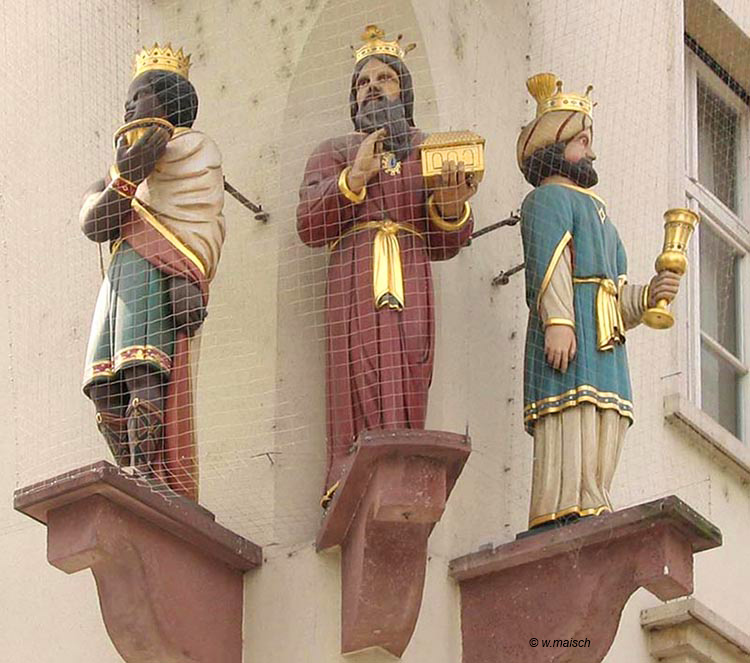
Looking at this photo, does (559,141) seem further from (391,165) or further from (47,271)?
(47,271)

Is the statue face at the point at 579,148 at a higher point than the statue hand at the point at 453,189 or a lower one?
higher

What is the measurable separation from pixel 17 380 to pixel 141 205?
1065 millimetres

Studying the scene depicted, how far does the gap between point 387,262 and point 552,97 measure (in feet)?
2.34

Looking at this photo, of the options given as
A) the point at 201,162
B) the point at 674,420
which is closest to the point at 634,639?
the point at 674,420

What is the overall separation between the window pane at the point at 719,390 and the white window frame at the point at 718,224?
19 mm

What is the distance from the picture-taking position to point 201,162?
21.1 feet

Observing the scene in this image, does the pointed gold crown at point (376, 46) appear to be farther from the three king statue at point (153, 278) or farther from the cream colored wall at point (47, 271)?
the cream colored wall at point (47, 271)

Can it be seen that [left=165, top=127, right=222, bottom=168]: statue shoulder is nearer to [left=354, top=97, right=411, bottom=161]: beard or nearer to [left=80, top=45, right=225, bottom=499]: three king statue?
[left=80, top=45, right=225, bottom=499]: three king statue

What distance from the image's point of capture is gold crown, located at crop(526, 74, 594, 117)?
21.9 feet

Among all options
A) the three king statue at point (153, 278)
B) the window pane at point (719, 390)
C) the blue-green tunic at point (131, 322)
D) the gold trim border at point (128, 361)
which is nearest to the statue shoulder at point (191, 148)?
the three king statue at point (153, 278)

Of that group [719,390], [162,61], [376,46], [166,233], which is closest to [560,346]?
[376,46]

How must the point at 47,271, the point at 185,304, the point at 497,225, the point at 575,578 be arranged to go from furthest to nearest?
the point at 47,271 → the point at 497,225 → the point at 185,304 → the point at 575,578

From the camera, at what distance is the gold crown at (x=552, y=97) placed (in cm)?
666

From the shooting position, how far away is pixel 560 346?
638 centimetres
